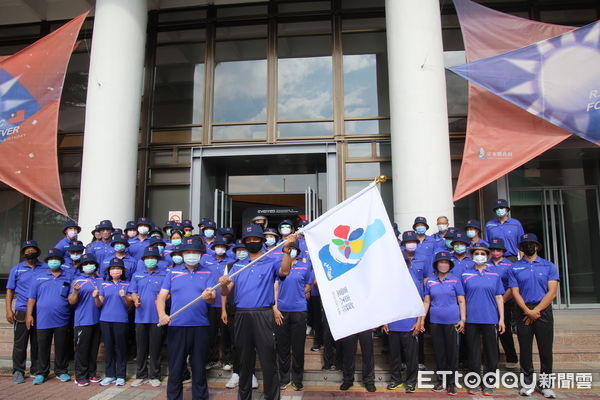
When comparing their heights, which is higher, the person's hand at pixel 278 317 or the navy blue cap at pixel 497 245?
the navy blue cap at pixel 497 245

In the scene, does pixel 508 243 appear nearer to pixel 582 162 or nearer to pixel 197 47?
pixel 582 162

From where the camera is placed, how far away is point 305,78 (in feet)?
36.7

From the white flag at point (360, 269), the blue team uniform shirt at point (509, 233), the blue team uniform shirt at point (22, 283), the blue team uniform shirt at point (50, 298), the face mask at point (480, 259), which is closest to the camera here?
the white flag at point (360, 269)

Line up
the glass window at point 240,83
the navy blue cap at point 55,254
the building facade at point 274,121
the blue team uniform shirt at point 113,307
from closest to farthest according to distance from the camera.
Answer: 1. the blue team uniform shirt at point 113,307
2. the navy blue cap at point 55,254
3. the building facade at point 274,121
4. the glass window at point 240,83

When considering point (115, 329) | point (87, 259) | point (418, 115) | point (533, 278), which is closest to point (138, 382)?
point (115, 329)

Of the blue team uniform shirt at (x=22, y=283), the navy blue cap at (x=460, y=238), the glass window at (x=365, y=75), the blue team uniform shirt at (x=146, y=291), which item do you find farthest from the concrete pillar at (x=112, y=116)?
the navy blue cap at (x=460, y=238)

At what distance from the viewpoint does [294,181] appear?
11.5 meters

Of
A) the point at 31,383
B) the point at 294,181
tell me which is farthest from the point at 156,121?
the point at 31,383

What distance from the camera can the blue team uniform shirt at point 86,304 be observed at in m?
6.16

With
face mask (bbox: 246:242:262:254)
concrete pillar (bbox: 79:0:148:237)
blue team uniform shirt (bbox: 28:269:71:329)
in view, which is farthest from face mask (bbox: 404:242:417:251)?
Answer: concrete pillar (bbox: 79:0:148:237)

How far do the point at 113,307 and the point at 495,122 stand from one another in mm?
7677

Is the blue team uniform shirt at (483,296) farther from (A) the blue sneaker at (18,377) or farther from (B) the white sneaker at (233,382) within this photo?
(A) the blue sneaker at (18,377)

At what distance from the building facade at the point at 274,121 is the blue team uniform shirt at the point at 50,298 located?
336 centimetres

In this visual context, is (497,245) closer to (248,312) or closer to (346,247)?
(346,247)
